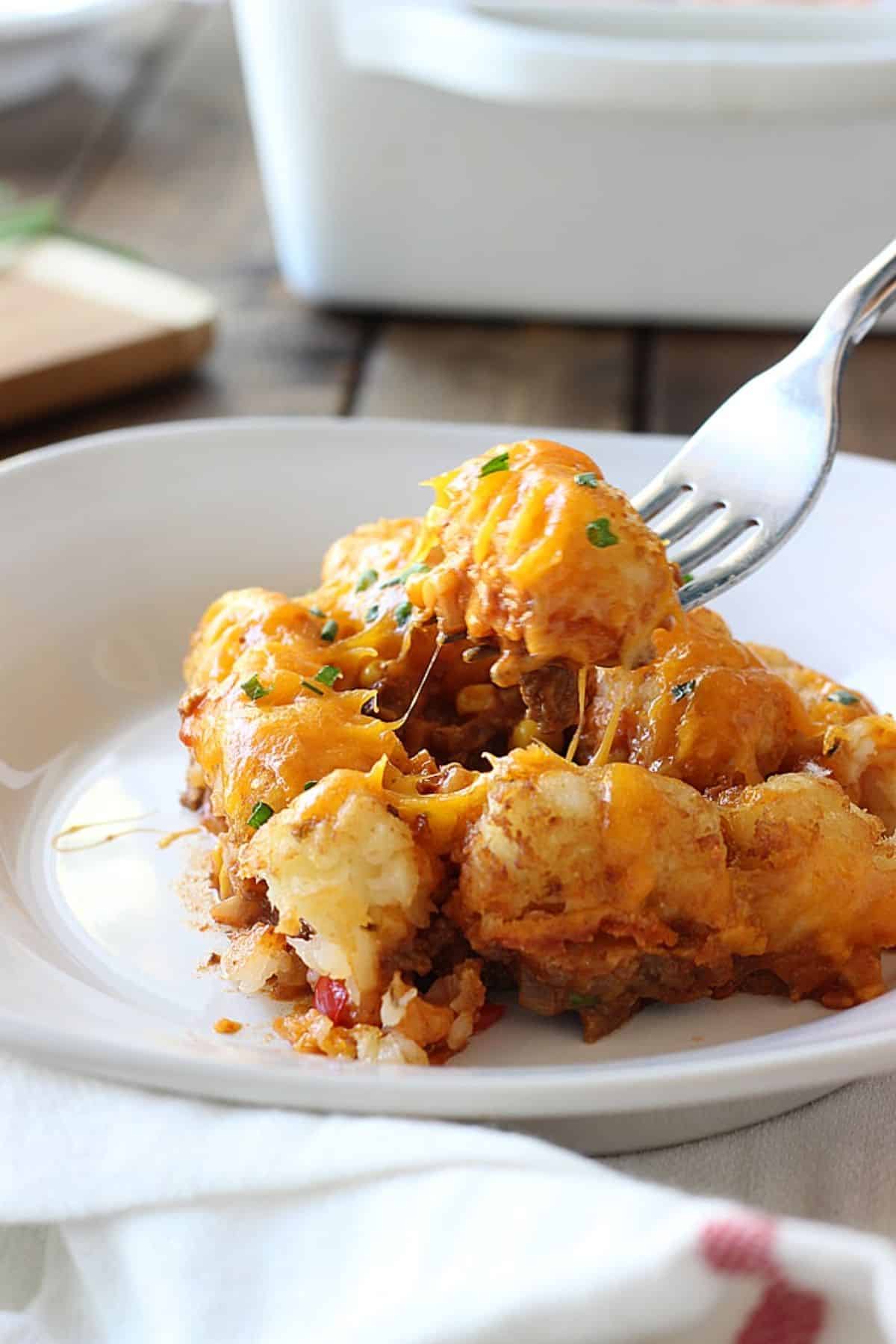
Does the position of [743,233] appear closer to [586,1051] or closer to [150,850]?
[150,850]

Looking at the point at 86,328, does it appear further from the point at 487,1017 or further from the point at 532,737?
the point at 487,1017

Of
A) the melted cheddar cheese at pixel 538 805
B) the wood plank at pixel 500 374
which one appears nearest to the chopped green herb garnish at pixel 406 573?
the melted cheddar cheese at pixel 538 805

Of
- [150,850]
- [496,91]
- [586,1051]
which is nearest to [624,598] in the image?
[586,1051]

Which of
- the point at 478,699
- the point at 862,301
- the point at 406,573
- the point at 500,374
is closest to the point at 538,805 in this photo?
the point at 478,699

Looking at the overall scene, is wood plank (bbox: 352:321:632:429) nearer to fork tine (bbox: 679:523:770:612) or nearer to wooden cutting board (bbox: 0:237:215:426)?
wooden cutting board (bbox: 0:237:215:426)

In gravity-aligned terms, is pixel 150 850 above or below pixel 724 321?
below

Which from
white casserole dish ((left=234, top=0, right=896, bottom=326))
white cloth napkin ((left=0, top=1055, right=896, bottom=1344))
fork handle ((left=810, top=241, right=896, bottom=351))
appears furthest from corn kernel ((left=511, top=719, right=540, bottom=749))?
white casserole dish ((left=234, top=0, right=896, bottom=326))
